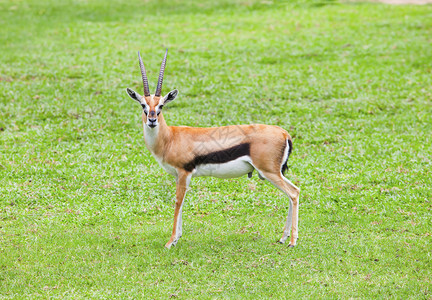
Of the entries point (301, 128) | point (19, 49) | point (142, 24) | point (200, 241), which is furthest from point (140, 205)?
point (142, 24)

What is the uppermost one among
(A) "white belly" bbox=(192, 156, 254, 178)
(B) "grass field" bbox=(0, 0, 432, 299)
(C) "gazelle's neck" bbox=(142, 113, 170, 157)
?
(C) "gazelle's neck" bbox=(142, 113, 170, 157)

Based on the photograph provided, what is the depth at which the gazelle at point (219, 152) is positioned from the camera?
7.88 meters

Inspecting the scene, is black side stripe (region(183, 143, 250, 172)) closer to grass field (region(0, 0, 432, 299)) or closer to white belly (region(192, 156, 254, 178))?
white belly (region(192, 156, 254, 178))

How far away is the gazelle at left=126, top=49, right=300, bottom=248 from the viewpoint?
25.9ft

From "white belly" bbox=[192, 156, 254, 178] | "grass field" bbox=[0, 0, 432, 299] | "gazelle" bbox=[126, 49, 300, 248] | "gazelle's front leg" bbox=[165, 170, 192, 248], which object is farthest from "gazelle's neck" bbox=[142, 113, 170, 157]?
"grass field" bbox=[0, 0, 432, 299]

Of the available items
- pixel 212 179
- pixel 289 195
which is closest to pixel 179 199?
pixel 289 195

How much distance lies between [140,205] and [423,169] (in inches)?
239

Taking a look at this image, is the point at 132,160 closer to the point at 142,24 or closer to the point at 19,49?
the point at 19,49

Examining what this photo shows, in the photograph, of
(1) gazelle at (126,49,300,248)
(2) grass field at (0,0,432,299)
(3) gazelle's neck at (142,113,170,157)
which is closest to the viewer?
(2) grass field at (0,0,432,299)

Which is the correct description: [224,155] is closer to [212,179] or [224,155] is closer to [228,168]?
[228,168]

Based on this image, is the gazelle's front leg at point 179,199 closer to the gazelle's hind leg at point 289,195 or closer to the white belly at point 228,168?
the white belly at point 228,168

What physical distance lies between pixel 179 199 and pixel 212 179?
316 cm

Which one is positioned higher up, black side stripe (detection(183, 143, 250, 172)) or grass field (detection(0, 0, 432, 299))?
black side stripe (detection(183, 143, 250, 172))

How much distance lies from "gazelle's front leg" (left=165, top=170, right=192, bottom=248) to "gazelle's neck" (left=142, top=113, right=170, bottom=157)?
1.51 ft
